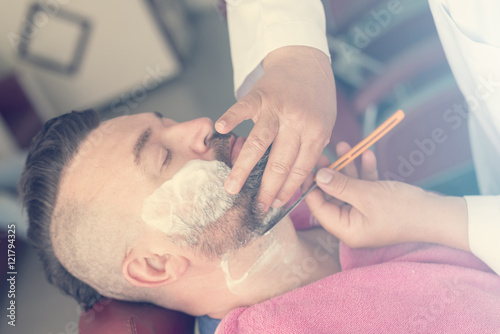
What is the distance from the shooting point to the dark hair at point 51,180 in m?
0.96

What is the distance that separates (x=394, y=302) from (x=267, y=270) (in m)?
0.32

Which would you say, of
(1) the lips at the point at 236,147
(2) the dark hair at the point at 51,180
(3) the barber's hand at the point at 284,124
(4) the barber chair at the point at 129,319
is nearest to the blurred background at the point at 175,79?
(1) the lips at the point at 236,147

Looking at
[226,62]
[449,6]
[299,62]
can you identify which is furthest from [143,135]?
→ [226,62]

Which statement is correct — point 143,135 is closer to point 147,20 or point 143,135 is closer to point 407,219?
point 407,219

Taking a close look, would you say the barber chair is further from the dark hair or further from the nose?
the nose

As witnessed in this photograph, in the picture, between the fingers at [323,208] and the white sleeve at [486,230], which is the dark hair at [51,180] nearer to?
the fingers at [323,208]

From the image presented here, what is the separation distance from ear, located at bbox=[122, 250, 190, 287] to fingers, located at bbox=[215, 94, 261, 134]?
37 cm

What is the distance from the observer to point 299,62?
1.01 m

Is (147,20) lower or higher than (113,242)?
higher

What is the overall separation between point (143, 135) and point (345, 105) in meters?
0.71

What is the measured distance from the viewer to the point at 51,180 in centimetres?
96

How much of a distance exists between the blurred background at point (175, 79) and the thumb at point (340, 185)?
175mm

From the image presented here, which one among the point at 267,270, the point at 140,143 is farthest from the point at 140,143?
the point at 267,270

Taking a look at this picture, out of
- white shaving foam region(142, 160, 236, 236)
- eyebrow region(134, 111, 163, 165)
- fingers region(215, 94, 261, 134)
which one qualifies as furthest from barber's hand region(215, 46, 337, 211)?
eyebrow region(134, 111, 163, 165)
